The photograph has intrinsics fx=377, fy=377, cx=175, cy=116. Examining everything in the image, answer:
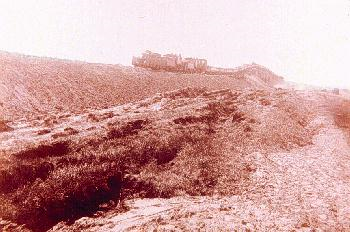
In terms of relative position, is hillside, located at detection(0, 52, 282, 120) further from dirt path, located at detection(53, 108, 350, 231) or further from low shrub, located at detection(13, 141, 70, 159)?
dirt path, located at detection(53, 108, 350, 231)

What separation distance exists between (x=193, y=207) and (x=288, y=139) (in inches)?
347

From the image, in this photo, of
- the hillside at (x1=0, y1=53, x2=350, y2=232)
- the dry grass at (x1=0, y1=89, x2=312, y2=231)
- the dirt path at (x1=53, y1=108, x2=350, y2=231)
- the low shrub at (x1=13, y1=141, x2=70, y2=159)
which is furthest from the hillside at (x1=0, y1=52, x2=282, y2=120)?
the dirt path at (x1=53, y1=108, x2=350, y2=231)

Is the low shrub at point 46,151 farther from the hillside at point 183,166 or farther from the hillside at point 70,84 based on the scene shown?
the hillside at point 70,84

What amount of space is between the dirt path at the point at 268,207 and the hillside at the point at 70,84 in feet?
50.5

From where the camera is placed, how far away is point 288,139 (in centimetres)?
1923

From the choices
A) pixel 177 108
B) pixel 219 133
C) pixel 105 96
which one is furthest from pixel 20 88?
pixel 219 133

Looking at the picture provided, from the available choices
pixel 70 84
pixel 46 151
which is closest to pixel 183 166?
pixel 46 151

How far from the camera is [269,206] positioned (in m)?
12.4

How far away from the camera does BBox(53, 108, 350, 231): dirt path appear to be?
36.1 feet

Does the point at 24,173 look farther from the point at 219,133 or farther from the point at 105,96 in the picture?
the point at 105,96

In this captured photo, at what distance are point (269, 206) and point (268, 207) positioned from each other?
0.34ft

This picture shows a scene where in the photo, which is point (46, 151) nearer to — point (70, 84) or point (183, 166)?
point (183, 166)

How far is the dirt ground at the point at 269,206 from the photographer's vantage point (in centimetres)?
1102

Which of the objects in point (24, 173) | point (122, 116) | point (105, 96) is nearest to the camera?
point (24, 173)
